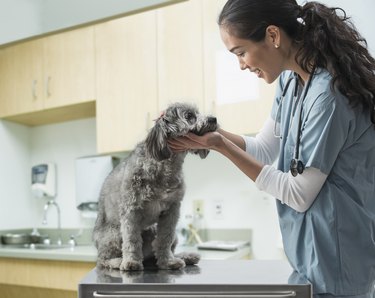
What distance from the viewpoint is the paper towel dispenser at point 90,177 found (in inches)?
135

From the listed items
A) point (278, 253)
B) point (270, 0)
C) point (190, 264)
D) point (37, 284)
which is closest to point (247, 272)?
point (190, 264)

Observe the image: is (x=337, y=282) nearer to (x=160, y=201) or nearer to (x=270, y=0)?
(x=160, y=201)

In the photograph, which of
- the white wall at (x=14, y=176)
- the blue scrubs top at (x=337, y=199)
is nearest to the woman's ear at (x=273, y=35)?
the blue scrubs top at (x=337, y=199)

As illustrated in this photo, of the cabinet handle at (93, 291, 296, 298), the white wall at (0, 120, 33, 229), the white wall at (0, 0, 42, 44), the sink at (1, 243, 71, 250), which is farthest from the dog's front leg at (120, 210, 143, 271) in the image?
the white wall at (0, 120, 33, 229)

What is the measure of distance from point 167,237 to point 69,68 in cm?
255

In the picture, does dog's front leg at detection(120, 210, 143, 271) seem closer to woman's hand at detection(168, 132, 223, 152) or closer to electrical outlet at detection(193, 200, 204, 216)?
woman's hand at detection(168, 132, 223, 152)

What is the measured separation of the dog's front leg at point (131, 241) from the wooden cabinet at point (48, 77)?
89.5 inches

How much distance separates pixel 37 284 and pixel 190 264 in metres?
2.10

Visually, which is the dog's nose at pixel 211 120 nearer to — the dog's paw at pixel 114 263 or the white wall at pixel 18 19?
the dog's paw at pixel 114 263

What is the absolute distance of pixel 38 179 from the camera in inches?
153

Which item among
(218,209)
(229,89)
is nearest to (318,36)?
(229,89)

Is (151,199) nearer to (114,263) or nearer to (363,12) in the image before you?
(114,263)

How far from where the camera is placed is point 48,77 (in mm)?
3568

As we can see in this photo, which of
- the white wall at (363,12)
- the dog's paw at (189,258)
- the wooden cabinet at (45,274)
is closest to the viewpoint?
the dog's paw at (189,258)
